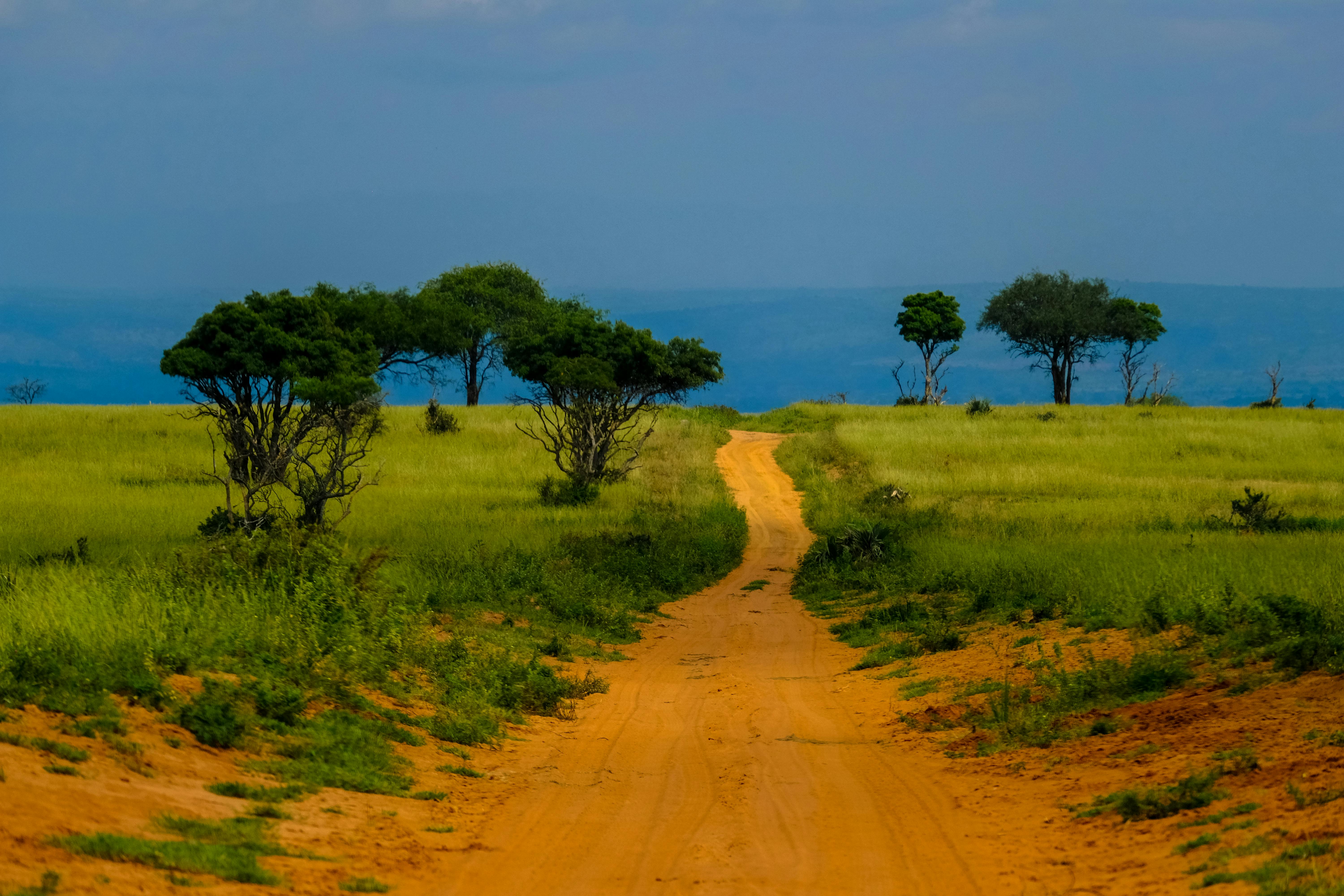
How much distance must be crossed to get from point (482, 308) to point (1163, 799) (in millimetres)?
55817

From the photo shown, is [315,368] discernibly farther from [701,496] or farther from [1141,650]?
[1141,650]

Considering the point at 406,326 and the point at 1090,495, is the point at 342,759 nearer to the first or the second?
the point at 1090,495

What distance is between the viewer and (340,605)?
11.3 meters

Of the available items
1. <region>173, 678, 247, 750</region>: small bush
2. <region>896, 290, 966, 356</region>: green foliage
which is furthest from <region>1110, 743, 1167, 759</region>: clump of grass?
<region>896, 290, 966, 356</region>: green foliage

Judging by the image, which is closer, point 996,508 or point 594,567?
point 594,567

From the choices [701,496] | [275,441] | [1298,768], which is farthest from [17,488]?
[1298,768]

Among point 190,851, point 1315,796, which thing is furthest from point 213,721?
point 1315,796

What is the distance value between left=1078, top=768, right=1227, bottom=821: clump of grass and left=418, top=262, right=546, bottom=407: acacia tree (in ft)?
164

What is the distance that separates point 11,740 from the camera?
256 inches

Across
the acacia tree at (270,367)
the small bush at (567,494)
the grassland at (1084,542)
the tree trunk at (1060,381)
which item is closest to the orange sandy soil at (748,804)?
the grassland at (1084,542)

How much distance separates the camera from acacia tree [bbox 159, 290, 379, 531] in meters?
20.8

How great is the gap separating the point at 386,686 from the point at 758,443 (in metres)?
36.4

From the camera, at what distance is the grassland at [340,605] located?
314 inches

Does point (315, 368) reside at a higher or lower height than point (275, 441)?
higher
